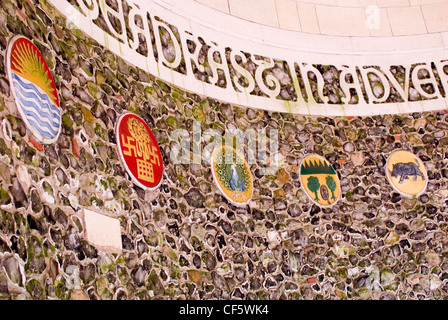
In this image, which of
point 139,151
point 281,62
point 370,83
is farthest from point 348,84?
point 139,151

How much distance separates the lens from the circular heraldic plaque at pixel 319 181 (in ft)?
18.7

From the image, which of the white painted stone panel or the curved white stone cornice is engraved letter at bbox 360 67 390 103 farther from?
the white painted stone panel

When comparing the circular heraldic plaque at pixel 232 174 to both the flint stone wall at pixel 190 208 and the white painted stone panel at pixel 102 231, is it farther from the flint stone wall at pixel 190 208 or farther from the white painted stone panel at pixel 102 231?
the white painted stone panel at pixel 102 231

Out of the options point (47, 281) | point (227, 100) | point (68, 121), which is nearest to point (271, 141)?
point (227, 100)

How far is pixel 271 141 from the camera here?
579 cm

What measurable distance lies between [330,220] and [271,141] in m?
1.02

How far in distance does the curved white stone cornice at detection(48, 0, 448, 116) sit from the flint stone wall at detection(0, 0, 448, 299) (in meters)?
0.17

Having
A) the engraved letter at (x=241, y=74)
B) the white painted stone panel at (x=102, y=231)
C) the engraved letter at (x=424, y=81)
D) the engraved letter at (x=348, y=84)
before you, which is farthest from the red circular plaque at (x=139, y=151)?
the engraved letter at (x=424, y=81)

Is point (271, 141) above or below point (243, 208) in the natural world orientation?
above

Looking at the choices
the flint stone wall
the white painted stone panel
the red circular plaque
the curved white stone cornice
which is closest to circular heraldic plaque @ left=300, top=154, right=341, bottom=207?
the flint stone wall

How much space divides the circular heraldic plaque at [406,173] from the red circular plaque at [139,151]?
2.73m

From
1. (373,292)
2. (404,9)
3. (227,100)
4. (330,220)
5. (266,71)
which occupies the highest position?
(404,9)

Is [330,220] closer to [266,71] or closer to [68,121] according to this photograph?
[266,71]

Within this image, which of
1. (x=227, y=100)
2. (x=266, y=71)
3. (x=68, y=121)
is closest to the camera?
(x=68, y=121)
